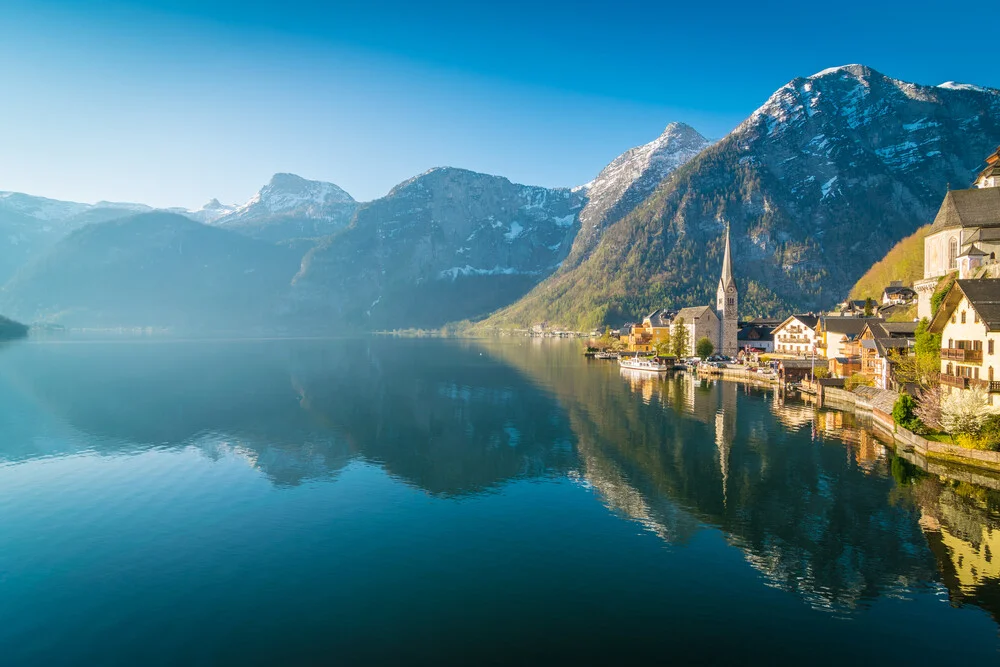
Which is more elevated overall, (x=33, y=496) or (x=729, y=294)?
(x=729, y=294)

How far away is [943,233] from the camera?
74.2 metres

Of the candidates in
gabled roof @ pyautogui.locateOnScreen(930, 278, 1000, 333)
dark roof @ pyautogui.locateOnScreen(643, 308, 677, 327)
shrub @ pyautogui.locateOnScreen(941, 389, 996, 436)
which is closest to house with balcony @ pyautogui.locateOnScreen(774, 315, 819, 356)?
dark roof @ pyautogui.locateOnScreen(643, 308, 677, 327)

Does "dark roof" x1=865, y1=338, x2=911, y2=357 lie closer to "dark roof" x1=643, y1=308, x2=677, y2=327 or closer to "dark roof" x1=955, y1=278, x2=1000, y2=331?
"dark roof" x1=955, y1=278, x2=1000, y2=331

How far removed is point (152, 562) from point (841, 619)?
102 ft

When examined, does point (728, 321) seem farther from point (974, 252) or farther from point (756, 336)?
point (974, 252)

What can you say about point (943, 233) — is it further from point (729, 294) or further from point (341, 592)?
point (341, 592)

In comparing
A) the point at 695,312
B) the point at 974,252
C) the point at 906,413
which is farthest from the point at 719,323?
the point at 906,413

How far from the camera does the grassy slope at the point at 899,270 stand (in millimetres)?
138500

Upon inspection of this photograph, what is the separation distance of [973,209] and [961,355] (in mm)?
36132

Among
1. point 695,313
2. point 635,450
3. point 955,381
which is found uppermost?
point 695,313

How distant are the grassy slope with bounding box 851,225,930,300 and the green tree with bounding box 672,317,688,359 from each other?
50657 millimetres

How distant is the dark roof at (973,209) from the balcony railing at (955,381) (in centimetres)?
3321

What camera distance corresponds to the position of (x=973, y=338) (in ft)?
151

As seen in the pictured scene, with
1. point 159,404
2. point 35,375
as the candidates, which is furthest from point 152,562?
point 35,375
